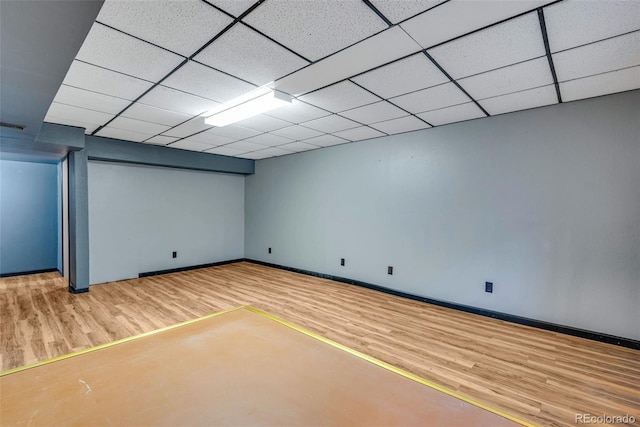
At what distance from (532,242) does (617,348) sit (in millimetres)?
1184

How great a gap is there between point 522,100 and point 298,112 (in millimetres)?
2418

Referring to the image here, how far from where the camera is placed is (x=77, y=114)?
3.53 meters

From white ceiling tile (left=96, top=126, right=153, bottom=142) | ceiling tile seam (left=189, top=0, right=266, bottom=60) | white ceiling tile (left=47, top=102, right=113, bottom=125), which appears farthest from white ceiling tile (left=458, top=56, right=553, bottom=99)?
white ceiling tile (left=96, top=126, right=153, bottom=142)

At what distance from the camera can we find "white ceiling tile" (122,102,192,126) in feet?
10.9

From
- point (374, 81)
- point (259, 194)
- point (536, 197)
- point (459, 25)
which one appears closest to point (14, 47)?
point (374, 81)

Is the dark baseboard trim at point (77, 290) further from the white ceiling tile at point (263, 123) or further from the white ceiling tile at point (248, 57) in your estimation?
the white ceiling tile at point (248, 57)

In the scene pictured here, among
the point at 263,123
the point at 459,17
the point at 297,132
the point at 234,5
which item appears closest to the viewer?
the point at 234,5

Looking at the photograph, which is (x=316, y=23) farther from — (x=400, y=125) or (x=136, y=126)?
(x=136, y=126)

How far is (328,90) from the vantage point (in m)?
2.83

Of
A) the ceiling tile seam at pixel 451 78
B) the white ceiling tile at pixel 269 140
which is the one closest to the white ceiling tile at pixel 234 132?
the white ceiling tile at pixel 269 140

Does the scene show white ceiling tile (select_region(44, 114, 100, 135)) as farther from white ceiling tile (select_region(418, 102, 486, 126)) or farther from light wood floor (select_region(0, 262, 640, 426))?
white ceiling tile (select_region(418, 102, 486, 126))

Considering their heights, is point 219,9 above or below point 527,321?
above

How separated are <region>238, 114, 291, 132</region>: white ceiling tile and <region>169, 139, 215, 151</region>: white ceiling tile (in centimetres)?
155

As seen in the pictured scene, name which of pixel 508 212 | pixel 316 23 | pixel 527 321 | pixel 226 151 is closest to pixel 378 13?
pixel 316 23
